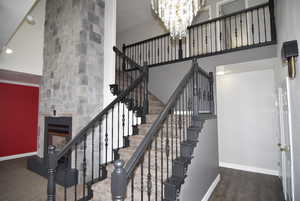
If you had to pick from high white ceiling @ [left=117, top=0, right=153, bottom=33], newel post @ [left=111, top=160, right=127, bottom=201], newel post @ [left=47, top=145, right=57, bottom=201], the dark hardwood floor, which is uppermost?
high white ceiling @ [left=117, top=0, right=153, bottom=33]

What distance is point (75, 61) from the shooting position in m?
3.27

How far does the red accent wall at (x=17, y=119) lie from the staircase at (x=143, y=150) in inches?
131

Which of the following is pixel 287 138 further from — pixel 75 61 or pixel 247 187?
pixel 75 61

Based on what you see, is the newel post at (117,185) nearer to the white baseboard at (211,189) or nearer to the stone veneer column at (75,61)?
the white baseboard at (211,189)

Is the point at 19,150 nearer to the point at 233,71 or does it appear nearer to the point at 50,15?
the point at 50,15

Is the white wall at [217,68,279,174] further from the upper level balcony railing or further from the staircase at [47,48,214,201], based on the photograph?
the staircase at [47,48,214,201]

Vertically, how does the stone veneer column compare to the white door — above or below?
above

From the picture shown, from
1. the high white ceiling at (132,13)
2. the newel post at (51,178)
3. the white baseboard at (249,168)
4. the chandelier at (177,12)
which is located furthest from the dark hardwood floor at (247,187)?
the high white ceiling at (132,13)

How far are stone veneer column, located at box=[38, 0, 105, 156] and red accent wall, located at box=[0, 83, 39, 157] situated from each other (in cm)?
195

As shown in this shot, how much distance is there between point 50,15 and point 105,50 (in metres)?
1.83

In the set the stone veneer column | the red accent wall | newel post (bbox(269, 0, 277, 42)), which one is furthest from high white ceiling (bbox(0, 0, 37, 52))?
newel post (bbox(269, 0, 277, 42))

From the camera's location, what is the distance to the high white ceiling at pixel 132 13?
17.6 feet

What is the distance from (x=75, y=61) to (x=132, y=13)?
12.3 feet

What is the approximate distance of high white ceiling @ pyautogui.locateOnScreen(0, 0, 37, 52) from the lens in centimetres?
182
